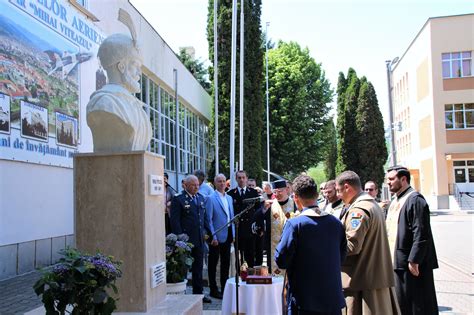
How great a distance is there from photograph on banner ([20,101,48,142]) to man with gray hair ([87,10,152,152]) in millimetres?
4423

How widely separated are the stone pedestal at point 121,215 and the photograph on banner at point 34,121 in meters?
4.67

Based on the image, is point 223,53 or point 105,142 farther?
point 223,53

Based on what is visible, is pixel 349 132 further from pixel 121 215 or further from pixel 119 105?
pixel 121 215

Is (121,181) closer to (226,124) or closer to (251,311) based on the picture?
(251,311)

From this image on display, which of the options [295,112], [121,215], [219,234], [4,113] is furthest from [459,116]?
[121,215]

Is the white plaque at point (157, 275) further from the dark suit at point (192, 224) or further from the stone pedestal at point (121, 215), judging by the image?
the dark suit at point (192, 224)

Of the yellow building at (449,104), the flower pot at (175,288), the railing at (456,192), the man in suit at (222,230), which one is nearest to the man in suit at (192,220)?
the man in suit at (222,230)

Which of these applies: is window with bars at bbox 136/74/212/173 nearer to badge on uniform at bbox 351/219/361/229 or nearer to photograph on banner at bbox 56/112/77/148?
photograph on banner at bbox 56/112/77/148

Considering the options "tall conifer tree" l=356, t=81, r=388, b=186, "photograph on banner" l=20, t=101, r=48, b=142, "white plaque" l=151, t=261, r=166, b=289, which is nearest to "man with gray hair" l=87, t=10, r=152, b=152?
"white plaque" l=151, t=261, r=166, b=289

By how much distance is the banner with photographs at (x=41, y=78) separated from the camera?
856 centimetres

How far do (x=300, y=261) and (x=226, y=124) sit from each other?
20682mm

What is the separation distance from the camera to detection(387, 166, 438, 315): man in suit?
5340 millimetres

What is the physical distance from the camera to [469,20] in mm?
41719

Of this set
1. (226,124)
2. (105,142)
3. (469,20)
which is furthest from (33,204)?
(469,20)
